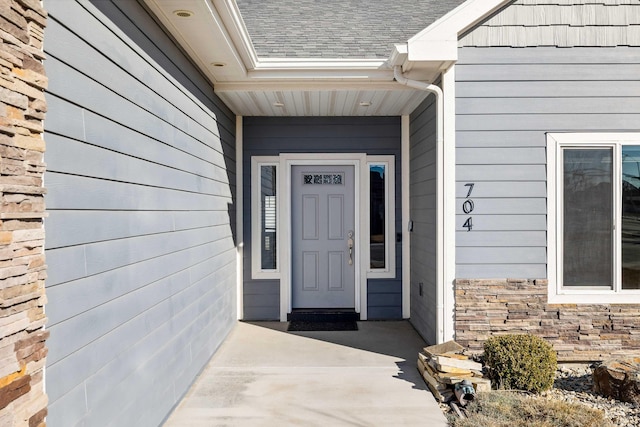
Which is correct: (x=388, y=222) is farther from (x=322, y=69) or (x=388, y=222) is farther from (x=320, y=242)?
(x=322, y=69)

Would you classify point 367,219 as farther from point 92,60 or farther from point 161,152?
point 92,60

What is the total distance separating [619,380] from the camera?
3416 mm

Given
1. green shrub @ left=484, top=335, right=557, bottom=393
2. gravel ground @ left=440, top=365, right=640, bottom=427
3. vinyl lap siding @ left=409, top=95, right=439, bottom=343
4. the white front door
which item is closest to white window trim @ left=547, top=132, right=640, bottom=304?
gravel ground @ left=440, top=365, right=640, bottom=427

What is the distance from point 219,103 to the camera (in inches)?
192

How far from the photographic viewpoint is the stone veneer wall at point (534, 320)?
4.10 metres

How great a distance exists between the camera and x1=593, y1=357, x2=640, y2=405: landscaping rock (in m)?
3.36

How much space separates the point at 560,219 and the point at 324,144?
2.81 meters

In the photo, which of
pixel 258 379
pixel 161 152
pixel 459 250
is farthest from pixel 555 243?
pixel 161 152

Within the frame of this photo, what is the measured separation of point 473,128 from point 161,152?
257cm

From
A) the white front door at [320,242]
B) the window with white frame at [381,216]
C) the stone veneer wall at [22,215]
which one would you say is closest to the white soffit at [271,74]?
the window with white frame at [381,216]

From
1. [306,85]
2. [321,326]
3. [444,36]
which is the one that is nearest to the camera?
[444,36]

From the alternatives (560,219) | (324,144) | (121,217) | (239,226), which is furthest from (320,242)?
(121,217)

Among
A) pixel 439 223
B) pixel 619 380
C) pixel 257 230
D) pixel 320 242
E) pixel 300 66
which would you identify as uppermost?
pixel 300 66

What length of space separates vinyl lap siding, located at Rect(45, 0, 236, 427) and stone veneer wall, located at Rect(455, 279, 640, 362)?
2283mm
